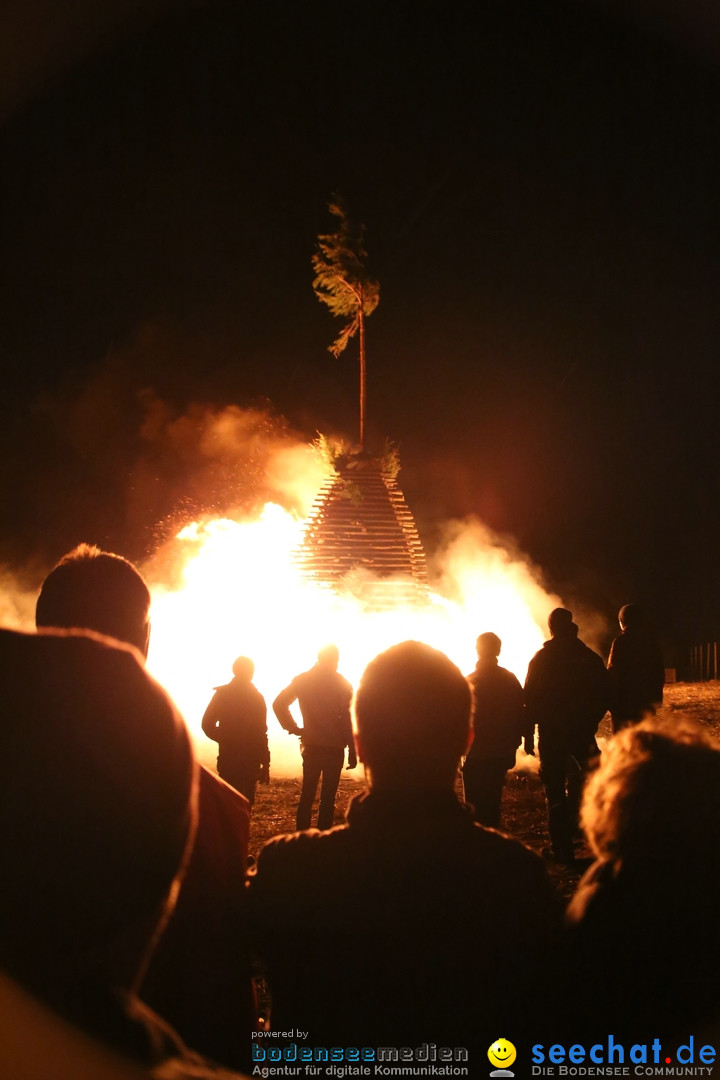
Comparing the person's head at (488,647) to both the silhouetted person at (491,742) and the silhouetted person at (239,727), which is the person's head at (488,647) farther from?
the silhouetted person at (239,727)

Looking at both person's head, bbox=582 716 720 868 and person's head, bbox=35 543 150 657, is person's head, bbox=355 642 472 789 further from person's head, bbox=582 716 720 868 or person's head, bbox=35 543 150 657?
person's head, bbox=35 543 150 657

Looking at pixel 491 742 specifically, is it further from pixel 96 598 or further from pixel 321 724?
pixel 96 598

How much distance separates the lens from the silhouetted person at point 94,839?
116cm

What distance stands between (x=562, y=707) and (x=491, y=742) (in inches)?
34.7

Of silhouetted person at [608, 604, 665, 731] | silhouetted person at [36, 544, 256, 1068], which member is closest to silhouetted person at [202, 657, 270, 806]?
silhouetted person at [608, 604, 665, 731]

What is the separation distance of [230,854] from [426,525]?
19.6m

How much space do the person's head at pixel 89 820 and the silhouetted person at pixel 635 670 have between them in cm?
666

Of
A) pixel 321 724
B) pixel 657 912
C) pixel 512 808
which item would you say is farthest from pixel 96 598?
pixel 512 808

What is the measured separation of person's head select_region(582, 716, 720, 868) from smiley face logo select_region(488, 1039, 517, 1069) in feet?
1.77

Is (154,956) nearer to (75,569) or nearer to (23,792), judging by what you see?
(23,792)

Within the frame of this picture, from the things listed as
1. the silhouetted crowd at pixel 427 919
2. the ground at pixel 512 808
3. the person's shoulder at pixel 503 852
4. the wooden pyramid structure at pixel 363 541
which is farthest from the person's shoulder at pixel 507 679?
the wooden pyramid structure at pixel 363 541

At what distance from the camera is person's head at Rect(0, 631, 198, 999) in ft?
3.82

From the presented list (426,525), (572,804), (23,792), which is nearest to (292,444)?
(426,525)

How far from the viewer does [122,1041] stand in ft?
3.76
